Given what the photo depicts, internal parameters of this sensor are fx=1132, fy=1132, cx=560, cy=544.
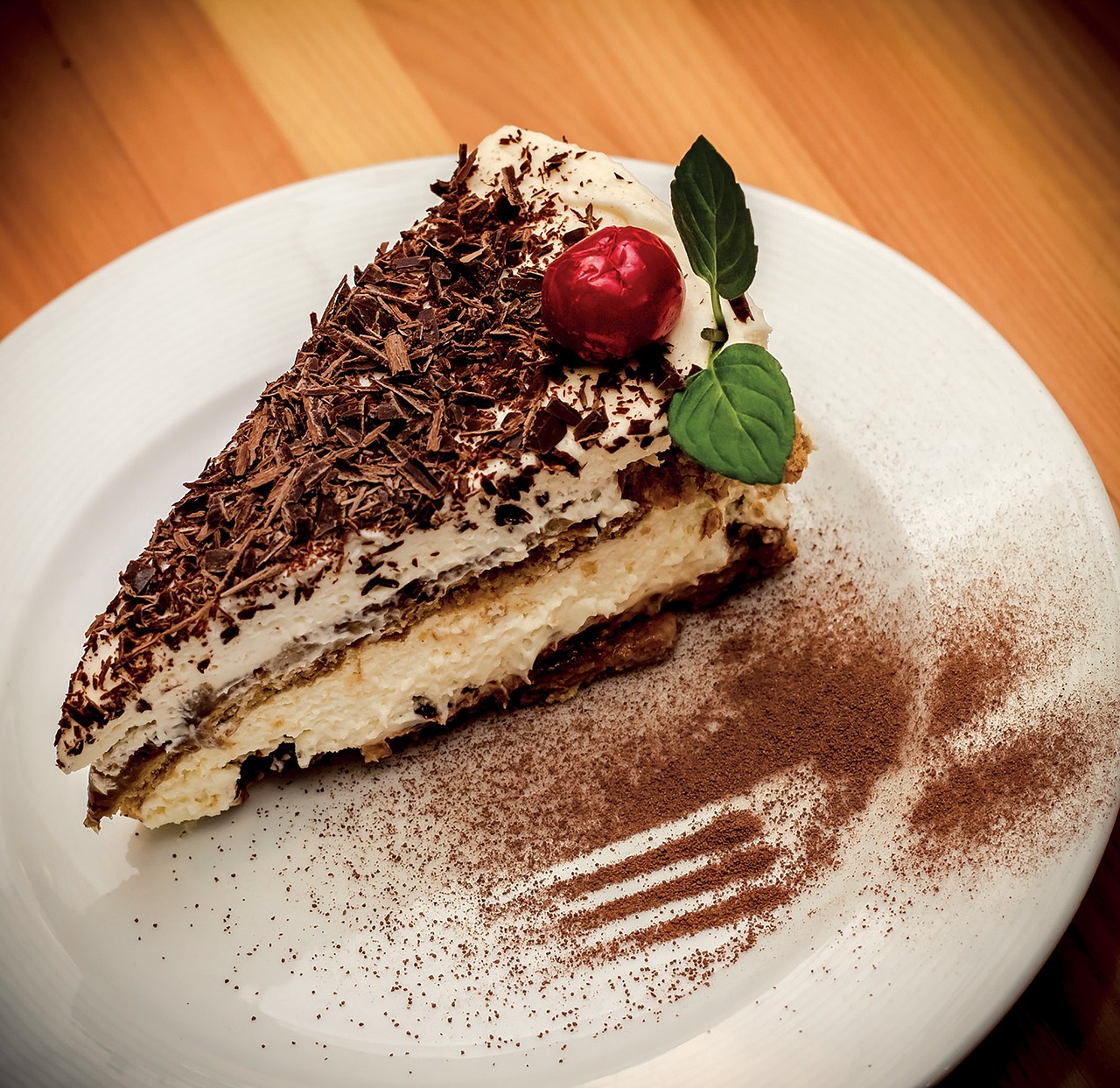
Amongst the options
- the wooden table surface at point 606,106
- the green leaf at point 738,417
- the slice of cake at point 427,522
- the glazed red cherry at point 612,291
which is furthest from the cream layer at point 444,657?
the wooden table surface at point 606,106

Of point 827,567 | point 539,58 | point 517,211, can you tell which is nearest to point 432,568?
point 517,211

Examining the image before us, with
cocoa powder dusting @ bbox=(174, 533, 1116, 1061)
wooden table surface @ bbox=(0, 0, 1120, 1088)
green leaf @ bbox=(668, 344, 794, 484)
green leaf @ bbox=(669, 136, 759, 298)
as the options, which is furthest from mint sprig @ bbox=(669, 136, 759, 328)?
wooden table surface @ bbox=(0, 0, 1120, 1088)

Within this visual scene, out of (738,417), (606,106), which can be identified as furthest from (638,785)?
(606,106)

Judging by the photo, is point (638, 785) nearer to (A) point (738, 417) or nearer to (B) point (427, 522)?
(B) point (427, 522)

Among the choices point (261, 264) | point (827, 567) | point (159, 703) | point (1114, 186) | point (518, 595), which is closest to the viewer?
point (159, 703)

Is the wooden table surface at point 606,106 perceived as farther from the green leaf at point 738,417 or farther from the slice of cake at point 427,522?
the green leaf at point 738,417

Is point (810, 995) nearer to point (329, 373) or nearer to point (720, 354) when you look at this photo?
point (720, 354)
